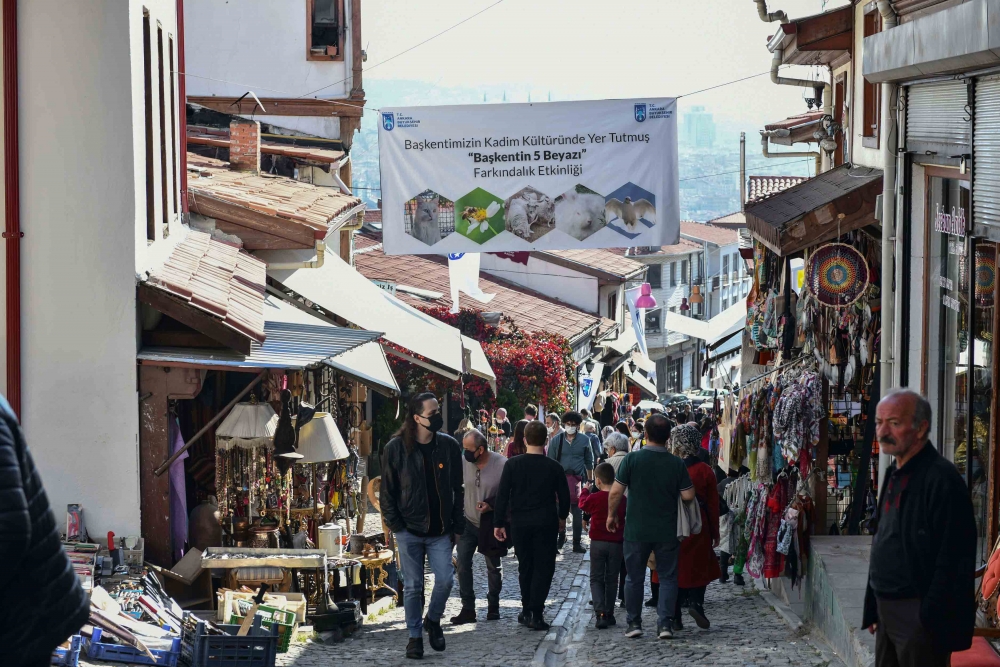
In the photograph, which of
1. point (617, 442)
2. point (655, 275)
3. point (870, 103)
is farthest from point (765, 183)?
point (617, 442)

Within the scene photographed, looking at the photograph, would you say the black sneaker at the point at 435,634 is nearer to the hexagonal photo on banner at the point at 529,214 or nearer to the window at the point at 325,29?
the hexagonal photo on banner at the point at 529,214

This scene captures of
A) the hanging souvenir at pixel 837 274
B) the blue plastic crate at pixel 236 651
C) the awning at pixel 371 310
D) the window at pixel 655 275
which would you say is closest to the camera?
the blue plastic crate at pixel 236 651

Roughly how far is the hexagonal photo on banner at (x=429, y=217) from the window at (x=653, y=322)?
54691 millimetres

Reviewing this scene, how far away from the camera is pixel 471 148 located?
47.7ft

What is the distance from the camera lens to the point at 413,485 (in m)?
9.33

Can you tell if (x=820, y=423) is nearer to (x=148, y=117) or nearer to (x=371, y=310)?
(x=148, y=117)

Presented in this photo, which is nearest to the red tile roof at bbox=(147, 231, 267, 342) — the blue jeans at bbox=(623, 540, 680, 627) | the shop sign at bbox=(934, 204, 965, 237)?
the blue jeans at bbox=(623, 540, 680, 627)

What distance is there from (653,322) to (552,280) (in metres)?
26.0

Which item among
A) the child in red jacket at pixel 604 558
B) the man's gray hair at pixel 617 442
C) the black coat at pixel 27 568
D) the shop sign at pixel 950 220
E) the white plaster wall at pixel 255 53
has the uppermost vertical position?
the white plaster wall at pixel 255 53

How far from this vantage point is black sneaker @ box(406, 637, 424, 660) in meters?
9.27

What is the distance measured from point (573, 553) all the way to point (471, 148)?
192 inches

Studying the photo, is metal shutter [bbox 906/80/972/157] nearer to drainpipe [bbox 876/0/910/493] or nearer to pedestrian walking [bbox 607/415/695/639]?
drainpipe [bbox 876/0/910/493]

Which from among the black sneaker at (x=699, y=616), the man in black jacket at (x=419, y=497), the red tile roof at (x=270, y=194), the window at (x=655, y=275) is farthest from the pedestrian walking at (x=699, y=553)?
the window at (x=655, y=275)

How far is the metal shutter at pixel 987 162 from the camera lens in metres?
7.80
